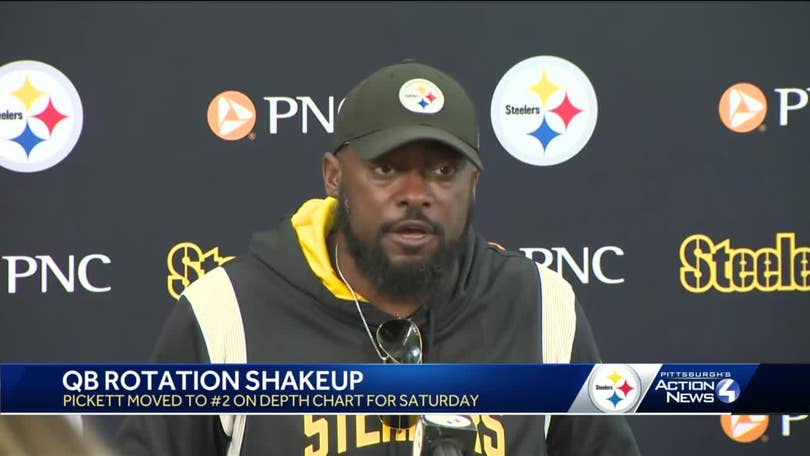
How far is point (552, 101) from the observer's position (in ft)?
8.98

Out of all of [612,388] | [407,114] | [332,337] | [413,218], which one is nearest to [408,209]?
[413,218]

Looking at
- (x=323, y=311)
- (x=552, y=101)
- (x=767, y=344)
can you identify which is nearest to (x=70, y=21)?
(x=552, y=101)

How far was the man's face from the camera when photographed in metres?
1.64

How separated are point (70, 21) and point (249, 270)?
119cm

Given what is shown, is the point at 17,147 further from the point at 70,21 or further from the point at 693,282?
the point at 693,282

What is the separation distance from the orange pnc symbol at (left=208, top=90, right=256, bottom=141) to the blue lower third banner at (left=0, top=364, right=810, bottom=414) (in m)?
1.08

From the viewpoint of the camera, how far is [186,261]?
2748 mm

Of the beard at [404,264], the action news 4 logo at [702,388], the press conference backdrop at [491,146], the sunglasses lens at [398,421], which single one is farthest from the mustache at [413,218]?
the press conference backdrop at [491,146]

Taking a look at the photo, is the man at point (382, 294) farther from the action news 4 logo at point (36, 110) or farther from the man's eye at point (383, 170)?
the action news 4 logo at point (36, 110)

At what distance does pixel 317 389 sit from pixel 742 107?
147 centimetres

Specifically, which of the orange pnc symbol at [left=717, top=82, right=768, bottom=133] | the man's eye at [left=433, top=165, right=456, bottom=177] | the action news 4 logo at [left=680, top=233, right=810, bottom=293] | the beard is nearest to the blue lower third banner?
the beard

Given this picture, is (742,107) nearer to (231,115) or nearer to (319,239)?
(231,115)

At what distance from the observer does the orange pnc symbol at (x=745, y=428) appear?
2750 millimetres

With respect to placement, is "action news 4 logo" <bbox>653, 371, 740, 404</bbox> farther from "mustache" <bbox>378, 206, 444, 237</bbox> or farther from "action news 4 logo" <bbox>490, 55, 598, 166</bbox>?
"action news 4 logo" <bbox>490, 55, 598, 166</bbox>
